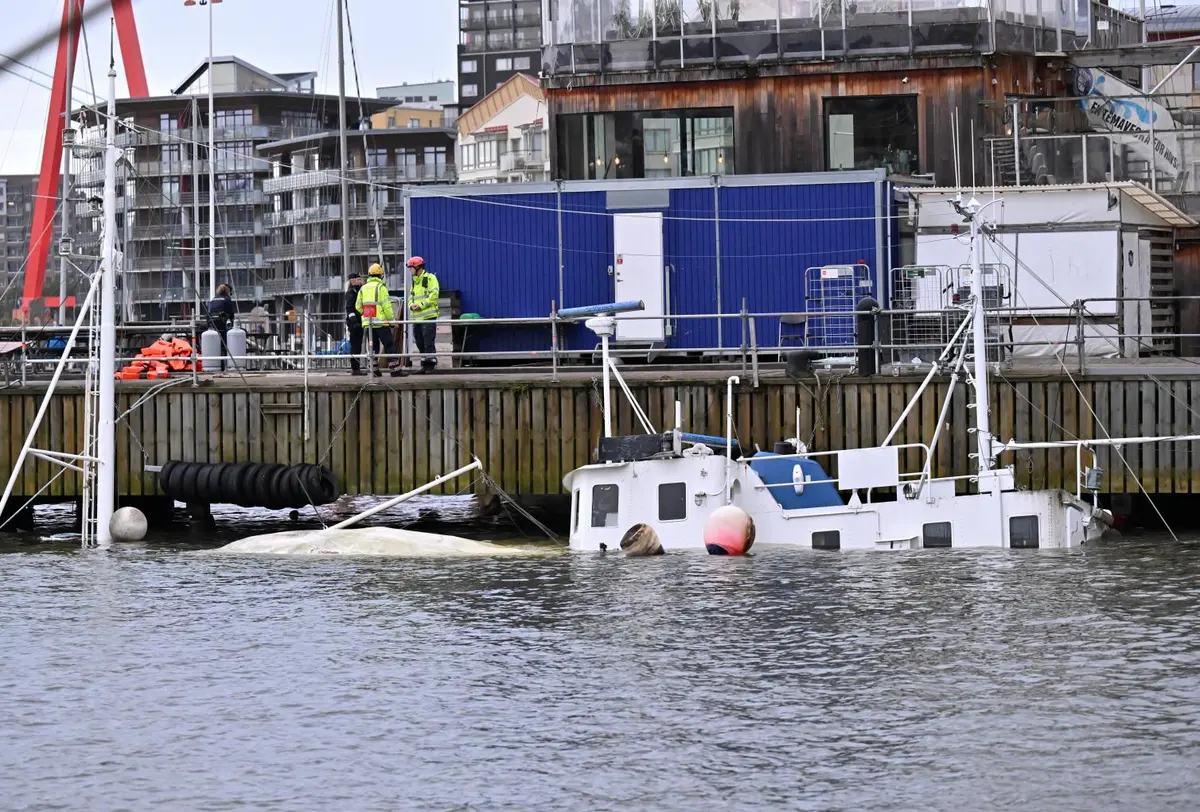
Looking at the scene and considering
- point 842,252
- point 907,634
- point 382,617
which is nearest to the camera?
point 907,634

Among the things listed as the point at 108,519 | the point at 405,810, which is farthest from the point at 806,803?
the point at 108,519

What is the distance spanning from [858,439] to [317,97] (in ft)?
351

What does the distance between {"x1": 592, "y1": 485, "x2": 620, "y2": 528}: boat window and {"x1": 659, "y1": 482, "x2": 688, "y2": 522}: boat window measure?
662 mm

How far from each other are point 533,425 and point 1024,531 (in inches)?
307

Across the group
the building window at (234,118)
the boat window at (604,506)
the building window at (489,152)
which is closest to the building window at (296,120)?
the building window at (234,118)

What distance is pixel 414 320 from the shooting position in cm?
2978

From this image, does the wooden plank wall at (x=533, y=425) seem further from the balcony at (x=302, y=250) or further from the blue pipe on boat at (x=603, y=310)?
the balcony at (x=302, y=250)

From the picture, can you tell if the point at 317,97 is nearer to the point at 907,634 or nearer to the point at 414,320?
the point at 414,320

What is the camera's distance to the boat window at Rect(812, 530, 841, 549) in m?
25.2

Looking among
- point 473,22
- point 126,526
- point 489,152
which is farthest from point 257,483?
point 473,22

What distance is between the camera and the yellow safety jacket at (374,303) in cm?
2980

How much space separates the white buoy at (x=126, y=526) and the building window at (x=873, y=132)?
1661 centimetres

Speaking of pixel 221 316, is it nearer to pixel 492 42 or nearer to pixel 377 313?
pixel 377 313

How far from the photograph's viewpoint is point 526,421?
27641mm
